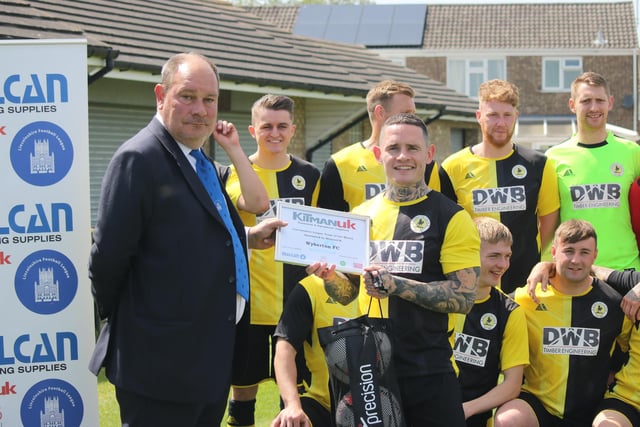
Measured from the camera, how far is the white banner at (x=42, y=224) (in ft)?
16.0

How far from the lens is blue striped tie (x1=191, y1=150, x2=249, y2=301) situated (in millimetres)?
4043

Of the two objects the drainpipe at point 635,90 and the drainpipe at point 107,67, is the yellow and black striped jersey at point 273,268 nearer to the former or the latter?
the drainpipe at point 107,67

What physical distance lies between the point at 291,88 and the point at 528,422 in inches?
404

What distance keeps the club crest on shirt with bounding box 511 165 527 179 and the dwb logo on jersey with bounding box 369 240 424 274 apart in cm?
195

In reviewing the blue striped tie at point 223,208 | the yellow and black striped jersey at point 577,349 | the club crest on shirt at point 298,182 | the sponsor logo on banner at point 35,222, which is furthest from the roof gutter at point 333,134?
the blue striped tie at point 223,208

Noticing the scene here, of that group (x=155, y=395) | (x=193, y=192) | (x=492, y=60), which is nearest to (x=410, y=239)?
(x=193, y=192)

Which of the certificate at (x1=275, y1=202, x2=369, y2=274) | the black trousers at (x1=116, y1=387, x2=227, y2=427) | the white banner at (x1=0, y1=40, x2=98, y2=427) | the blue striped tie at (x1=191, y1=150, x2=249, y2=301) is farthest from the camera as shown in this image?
the white banner at (x1=0, y1=40, x2=98, y2=427)

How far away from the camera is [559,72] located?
4388cm

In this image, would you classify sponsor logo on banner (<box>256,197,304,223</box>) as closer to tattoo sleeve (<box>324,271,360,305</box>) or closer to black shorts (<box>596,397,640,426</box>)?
tattoo sleeve (<box>324,271,360,305</box>)

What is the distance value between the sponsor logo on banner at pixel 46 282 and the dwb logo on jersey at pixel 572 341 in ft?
9.40

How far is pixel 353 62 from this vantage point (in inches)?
773

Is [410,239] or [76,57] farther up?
[76,57]

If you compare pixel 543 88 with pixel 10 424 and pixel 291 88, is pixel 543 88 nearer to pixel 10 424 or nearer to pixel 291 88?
pixel 291 88

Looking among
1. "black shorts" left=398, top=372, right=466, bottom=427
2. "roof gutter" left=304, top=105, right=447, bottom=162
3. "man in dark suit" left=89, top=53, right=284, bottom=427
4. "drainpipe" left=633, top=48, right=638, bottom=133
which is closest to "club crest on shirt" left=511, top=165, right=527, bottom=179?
"black shorts" left=398, top=372, right=466, bottom=427
